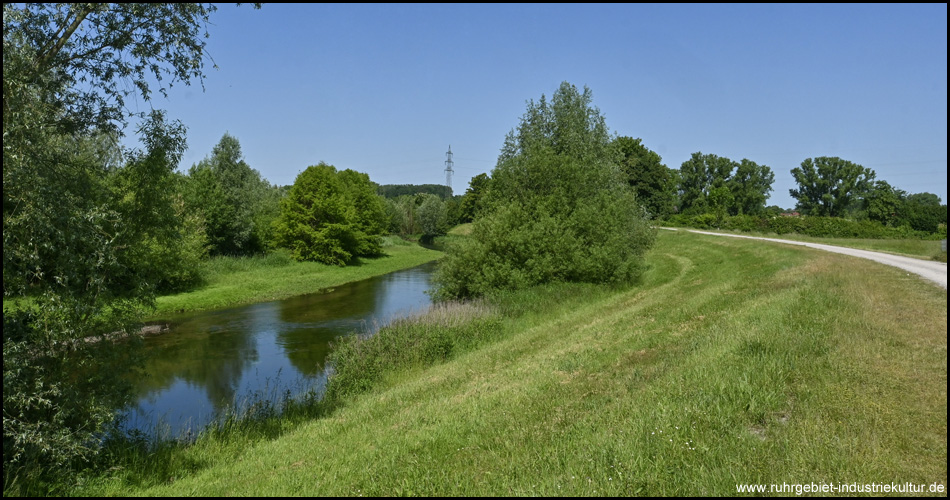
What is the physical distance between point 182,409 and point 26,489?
7139mm

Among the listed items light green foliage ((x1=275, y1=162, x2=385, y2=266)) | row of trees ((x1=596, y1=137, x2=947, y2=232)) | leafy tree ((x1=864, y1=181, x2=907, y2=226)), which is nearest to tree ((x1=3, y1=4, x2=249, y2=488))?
light green foliage ((x1=275, y1=162, x2=385, y2=266))

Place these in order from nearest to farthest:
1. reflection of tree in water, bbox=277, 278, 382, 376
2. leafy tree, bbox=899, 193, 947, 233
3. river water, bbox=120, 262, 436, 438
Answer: river water, bbox=120, 262, 436, 438 → reflection of tree in water, bbox=277, 278, 382, 376 → leafy tree, bbox=899, 193, 947, 233

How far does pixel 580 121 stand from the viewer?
31.0 m

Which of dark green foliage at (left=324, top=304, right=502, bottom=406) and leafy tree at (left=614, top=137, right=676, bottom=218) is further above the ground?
leafy tree at (left=614, top=137, right=676, bottom=218)

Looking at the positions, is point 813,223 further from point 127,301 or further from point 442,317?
point 127,301

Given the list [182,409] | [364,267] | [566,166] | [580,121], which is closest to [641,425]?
[182,409]

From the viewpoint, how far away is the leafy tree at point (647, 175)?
66.9 metres

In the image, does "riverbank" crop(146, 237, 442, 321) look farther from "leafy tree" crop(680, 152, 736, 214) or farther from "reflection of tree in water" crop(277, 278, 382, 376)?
"leafy tree" crop(680, 152, 736, 214)

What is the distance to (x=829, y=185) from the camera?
76.3m

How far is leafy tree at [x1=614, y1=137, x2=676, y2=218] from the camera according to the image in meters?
66.9

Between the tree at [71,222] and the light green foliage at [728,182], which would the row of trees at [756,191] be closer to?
the light green foliage at [728,182]

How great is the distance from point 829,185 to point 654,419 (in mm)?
85839

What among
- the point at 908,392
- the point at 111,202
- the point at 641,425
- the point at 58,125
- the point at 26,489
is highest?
the point at 58,125

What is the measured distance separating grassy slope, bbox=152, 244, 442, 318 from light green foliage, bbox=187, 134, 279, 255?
2997 millimetres
